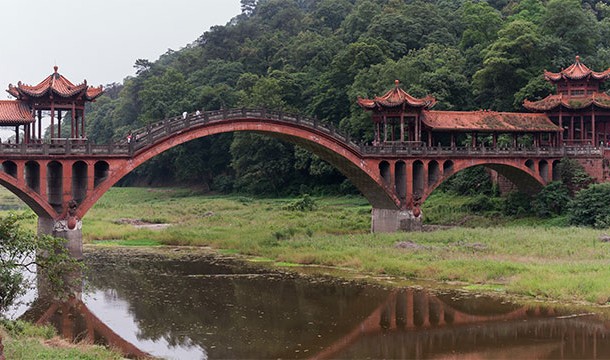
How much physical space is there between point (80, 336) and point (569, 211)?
120ft

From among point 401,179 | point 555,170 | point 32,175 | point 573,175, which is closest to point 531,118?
point 555,170

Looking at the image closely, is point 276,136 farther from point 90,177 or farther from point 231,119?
point 90,177

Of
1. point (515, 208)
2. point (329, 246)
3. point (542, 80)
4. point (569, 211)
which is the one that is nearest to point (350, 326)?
point (329, 246)

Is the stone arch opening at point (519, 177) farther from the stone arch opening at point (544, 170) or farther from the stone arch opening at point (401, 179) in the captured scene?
the stone arch opening at point (401, 179)

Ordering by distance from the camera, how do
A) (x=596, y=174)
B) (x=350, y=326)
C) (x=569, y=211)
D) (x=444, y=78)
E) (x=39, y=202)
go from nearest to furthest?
(x=350, y=326)
(x=39, y=202)
(x=569, y=211)
(x=596, y=174)
(x=444, y=78)

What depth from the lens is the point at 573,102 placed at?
57469 mm

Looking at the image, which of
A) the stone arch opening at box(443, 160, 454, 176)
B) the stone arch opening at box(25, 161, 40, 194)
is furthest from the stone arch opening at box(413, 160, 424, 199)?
the stone arch opening at box(25, 161, 40, 194)

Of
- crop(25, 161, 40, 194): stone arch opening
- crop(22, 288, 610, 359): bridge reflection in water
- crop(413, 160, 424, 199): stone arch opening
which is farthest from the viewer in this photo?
crop(413, 160, 424, 199): stone arch opening

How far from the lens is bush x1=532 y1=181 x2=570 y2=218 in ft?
177

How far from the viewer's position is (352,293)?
113ft

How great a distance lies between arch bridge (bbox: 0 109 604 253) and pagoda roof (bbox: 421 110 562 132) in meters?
1.61

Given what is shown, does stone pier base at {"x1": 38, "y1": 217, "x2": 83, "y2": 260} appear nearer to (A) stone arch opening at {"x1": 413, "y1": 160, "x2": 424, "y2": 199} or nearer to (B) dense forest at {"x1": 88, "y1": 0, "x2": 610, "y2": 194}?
(A) stone arch opening at {"x1": 413, "y1": 160, "x2": 424, "y2": 199}

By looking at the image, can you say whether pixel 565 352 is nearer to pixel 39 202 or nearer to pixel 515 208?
pixel 39 202

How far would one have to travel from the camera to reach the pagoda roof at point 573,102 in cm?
5638
